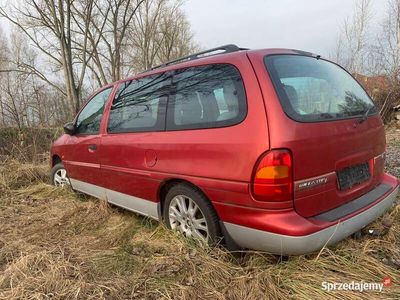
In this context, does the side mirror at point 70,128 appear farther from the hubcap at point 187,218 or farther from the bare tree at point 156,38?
the bare tree at point 156,38

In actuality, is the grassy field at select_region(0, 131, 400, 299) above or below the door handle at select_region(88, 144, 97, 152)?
below

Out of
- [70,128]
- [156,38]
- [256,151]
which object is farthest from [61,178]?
[156,38]

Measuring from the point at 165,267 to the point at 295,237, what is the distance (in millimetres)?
1119

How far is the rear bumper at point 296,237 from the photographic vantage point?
2.60m

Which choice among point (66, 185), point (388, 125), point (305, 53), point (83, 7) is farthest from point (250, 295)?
point (83, 7)

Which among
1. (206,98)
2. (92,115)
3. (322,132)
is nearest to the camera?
(322,132)

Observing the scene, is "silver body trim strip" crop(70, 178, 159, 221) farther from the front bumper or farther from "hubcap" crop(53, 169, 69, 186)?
the front bumper

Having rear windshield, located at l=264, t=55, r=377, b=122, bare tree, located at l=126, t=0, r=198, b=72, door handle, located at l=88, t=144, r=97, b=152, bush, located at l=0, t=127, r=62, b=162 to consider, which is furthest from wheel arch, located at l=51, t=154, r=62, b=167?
bare tree, located at l=126, t=0, r=198, b=72

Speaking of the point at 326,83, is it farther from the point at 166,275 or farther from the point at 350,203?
the point at 166,275

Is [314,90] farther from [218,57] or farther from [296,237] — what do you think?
[296,237]

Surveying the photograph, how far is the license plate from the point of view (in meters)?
2.95

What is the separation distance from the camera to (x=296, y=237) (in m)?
2.57

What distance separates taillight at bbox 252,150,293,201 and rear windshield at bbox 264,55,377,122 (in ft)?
1.08

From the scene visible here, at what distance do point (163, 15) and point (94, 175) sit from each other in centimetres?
3353
